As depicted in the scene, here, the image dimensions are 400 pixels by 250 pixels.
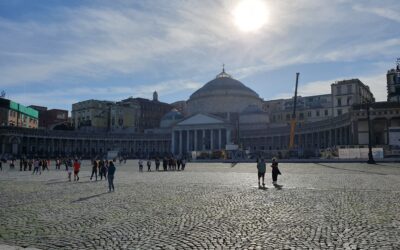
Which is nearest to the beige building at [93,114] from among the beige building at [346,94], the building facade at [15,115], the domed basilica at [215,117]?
the building facade at [15,115]

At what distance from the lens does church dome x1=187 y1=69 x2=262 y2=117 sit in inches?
5285

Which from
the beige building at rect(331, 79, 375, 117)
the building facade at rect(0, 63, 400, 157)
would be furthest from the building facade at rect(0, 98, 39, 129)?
the beige building at rect(331, 79, 375, 117)

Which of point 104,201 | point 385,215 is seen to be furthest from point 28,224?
point 385,215

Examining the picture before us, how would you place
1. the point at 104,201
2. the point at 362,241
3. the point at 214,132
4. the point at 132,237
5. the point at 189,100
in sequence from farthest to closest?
the point at 189,100 → the point at 214,132 → the point at 104,201 → the point at 132,237 → the point at 362,241

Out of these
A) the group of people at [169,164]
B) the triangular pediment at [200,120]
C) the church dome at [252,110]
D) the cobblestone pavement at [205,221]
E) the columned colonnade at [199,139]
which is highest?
the church dome at [252,110]

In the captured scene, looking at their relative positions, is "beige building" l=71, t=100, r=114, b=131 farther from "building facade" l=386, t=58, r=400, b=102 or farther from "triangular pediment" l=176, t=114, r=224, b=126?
"building facade" l=386, t=58, r=400, b=102

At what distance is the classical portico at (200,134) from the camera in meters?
114

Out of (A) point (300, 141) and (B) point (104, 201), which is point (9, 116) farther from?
(B) point (104, 201)

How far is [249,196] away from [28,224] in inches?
364

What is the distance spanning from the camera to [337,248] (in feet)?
26.1

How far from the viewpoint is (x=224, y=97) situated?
134500 mm

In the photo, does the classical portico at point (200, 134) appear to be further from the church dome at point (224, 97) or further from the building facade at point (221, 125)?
the church dome at point (224, 97)

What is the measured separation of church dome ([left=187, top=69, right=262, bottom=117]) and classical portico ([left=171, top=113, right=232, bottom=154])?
15743 millimetres

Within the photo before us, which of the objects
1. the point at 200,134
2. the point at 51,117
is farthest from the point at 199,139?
the point at 51,117
